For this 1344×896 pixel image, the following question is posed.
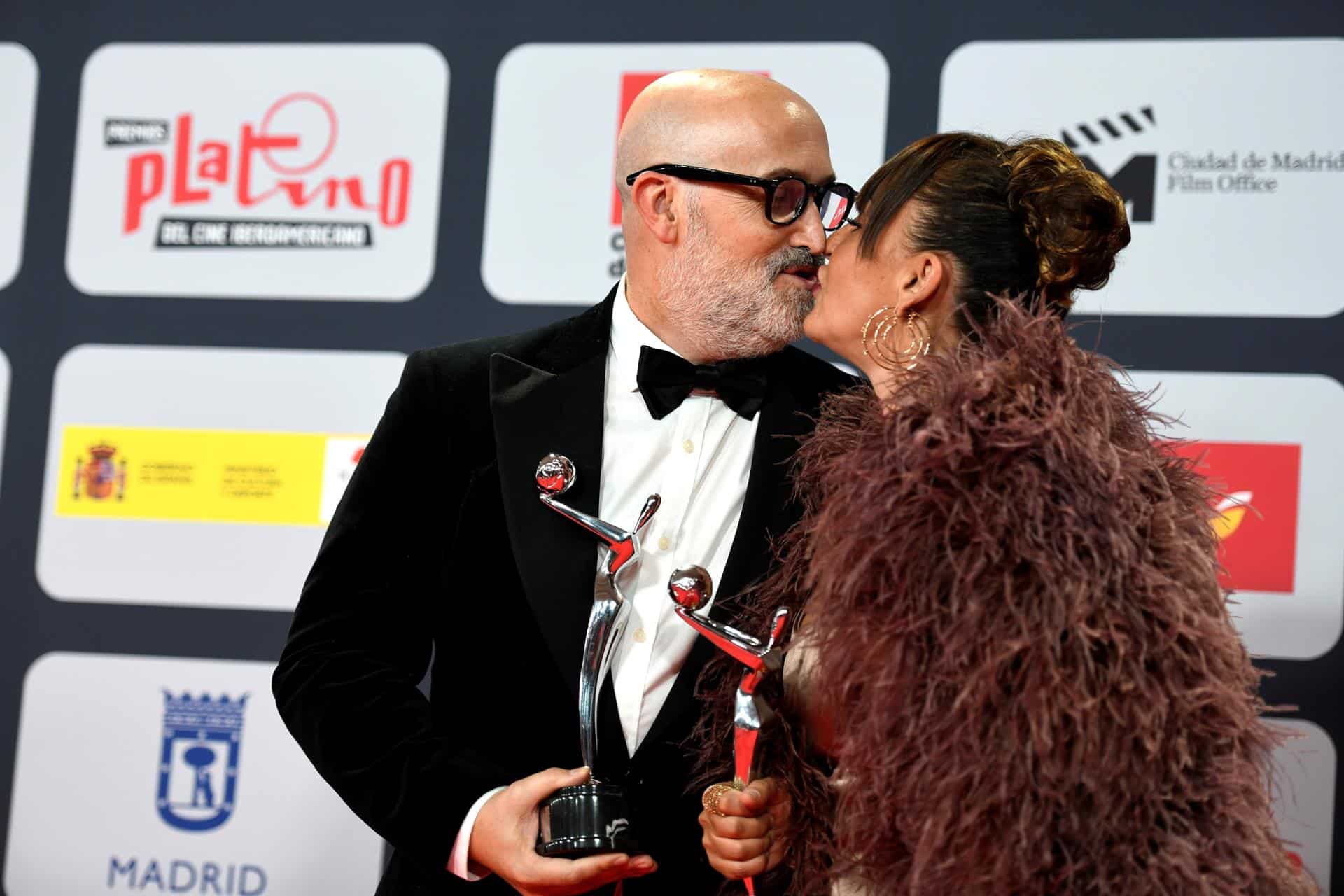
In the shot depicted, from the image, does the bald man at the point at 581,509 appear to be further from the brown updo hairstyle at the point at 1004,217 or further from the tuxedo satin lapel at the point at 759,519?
the brown updo hairstyle at the point at 1004,217

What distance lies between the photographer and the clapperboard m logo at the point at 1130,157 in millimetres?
2562

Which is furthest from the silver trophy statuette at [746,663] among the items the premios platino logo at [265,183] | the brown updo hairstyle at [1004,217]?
the premios platino logo at [265,183]

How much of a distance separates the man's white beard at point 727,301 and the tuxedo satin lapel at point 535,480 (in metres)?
0.15

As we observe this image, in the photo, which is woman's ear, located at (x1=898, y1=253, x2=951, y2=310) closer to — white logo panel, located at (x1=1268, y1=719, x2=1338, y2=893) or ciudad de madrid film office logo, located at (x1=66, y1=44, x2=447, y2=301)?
white logo panel, located at (x1=1268, y1=719, x2=1338, y2=893)

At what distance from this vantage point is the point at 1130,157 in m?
2.57

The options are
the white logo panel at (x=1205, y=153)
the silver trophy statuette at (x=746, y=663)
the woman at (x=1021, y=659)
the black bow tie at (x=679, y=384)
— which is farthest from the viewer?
the white logo panel at (x=1205, y=153)

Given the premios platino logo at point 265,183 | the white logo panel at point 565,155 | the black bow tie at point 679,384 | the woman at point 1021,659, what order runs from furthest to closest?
the premios platino logo at point 265,183 < the white logo panel at point 565,155 < the black bow tie at point 679,384 < the woman at point 1021,659

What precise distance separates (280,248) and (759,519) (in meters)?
1.62

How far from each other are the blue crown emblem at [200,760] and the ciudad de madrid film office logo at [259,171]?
3.03 feet

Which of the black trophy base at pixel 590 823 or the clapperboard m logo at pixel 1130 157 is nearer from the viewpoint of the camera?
the black trophy base at pixel 590 823

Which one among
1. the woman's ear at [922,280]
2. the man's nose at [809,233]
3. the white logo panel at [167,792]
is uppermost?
the man's nose at [809,233]

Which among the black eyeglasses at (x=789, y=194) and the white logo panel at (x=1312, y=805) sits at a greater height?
the black eyeglasses at (x=789, y=194)

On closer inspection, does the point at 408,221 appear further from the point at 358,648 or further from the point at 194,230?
the point at 358,648

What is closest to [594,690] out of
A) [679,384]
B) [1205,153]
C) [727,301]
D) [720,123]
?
[679,384]
